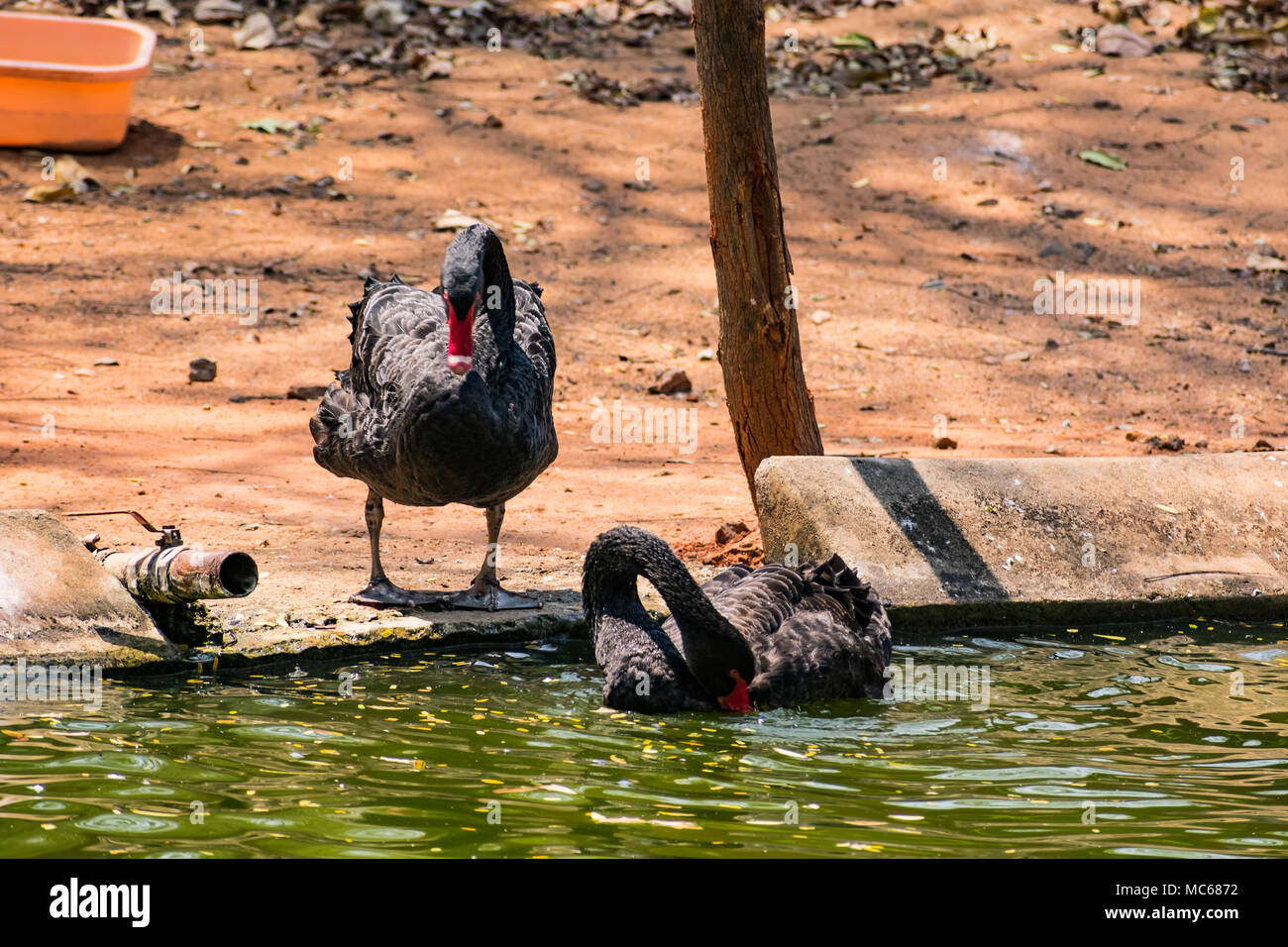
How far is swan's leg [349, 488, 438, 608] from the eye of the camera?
6.40 meters

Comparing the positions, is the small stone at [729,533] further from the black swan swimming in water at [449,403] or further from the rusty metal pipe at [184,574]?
the rusty metal pipe at [184,574]

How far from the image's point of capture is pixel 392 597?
6.43 meters

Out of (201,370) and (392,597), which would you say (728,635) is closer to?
(392,597)

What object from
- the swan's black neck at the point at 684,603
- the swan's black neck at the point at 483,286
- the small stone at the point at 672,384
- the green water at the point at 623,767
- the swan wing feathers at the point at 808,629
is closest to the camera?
the green water at the point at 623,767

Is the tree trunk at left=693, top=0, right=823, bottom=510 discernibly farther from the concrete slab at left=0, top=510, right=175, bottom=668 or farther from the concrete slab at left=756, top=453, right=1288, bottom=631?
the concrete slab at left=0, top=510, right=175, bottom=668

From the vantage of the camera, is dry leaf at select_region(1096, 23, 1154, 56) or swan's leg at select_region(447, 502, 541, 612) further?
dry leaf at select_region(1096, 23, 1154, 56)

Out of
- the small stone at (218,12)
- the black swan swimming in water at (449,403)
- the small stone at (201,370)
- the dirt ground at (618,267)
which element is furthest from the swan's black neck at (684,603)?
the small stone at (218,12)

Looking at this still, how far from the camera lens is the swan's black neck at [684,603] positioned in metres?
5.40

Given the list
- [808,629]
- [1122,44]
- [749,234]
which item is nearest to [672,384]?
[749,234]

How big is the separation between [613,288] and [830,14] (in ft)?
26.0

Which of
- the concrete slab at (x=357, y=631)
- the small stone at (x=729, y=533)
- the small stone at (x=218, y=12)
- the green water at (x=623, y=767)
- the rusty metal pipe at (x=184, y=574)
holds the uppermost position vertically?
the small stone at (x=218, y=12)

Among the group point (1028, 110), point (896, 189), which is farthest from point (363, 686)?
point (1028, 110)

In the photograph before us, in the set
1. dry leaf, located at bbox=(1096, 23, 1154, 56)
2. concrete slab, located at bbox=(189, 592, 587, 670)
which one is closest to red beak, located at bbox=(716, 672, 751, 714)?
concrete slab, located at bbox=(189, 592, 587, 670)
